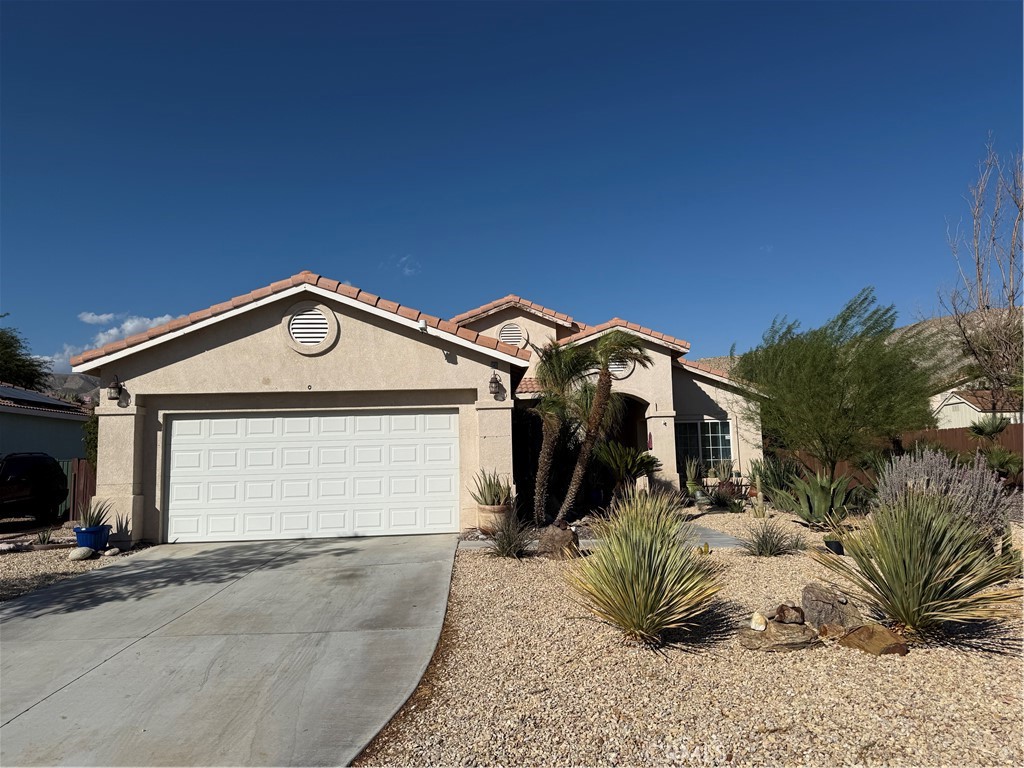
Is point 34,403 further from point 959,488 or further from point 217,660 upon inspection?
point 959,488

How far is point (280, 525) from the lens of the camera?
11.5 m

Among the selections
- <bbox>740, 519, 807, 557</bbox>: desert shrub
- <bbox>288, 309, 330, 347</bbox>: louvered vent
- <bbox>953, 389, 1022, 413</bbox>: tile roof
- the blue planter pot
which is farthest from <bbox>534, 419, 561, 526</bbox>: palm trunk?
<bbox>953, 389, 1022, 413</bbox>: tile roof

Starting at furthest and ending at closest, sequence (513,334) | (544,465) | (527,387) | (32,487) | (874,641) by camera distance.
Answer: (513,334), (527,387), (32,487), (544,465), (874,641)

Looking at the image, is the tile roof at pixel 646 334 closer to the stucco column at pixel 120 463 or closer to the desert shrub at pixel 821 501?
the desert shrub at pixel 821 501

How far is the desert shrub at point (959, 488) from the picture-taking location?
302 inches

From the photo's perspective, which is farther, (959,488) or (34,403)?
(34,403)

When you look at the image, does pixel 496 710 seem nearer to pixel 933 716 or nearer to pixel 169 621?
pixel 933 716

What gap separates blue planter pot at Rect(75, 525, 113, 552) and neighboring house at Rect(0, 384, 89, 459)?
8.56 m

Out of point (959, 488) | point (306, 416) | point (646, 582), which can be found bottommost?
point (646, 582)

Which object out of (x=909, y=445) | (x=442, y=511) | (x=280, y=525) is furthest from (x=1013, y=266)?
(x=280, y=525)

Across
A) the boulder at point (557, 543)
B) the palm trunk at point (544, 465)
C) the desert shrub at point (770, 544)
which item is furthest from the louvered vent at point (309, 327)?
the desert shrub at point (770, 544)

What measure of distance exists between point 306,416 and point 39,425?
12002 millimetres

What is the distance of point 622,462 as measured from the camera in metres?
14.5

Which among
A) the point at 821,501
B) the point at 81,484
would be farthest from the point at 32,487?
the point at 821,501
